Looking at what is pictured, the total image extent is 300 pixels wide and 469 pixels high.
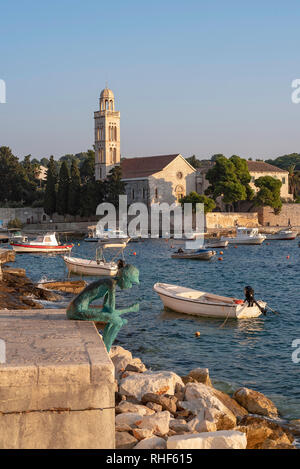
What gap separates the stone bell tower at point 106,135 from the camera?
10069 cm

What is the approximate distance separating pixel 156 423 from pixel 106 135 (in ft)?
315

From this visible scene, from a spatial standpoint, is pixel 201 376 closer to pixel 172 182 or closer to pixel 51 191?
pixel 51 191

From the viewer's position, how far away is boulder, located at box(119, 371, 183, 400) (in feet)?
29.3

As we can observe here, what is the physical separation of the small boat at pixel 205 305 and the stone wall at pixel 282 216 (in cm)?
7668

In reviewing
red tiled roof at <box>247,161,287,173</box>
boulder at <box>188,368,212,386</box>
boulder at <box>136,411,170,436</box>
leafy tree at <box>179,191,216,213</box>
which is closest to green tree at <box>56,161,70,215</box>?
leafy tree at <box>179,191,216,213</box>

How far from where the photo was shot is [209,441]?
6.29 meters

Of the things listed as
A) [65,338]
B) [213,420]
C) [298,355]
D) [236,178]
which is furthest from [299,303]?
[236,178]

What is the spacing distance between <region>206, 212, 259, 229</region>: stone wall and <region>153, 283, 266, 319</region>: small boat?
67.0 meters

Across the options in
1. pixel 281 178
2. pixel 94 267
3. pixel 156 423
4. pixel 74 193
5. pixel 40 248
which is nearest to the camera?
pixel 156 423

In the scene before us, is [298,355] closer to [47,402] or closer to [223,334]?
[223,334]

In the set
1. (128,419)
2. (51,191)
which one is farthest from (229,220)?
(128,419)

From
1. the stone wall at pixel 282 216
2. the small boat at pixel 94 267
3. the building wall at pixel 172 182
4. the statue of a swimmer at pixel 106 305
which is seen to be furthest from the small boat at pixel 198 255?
the stone wall at pixel 282 216

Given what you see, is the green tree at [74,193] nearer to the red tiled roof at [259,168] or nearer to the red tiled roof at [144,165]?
the red tiled roof at [144,165]

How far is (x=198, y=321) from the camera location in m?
20.7
